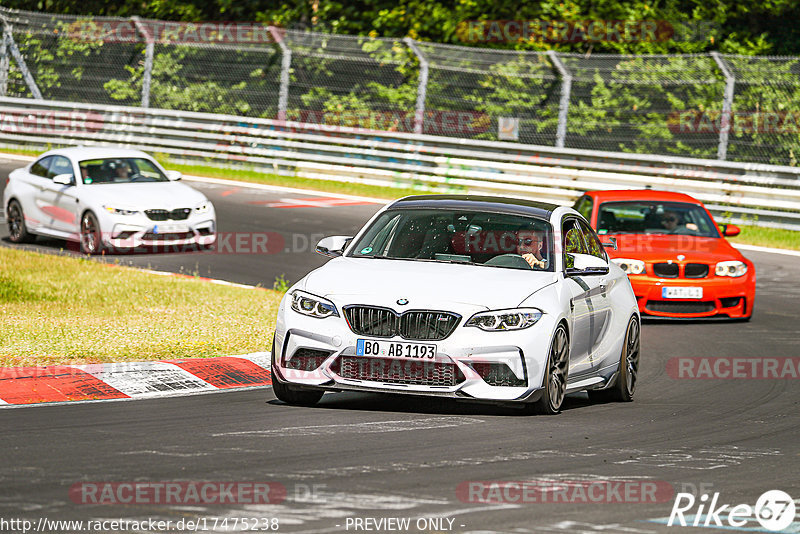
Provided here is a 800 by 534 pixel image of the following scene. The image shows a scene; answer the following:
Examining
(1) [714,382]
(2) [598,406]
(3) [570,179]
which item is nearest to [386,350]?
(2) [598,406]

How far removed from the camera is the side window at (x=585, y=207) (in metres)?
17.1

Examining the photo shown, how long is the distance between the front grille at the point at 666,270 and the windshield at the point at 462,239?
5449 mm

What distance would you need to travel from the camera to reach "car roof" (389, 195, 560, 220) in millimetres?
10461

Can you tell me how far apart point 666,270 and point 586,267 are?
5799 mm

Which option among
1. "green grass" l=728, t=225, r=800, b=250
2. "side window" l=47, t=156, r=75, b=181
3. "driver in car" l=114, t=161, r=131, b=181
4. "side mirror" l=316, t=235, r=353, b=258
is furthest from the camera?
"green grass" l=728, t=225, r=800, b=250

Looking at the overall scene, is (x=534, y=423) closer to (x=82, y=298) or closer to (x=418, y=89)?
(x=82, y=298)

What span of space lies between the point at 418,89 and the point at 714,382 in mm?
17844

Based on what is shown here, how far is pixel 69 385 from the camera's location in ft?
32.8

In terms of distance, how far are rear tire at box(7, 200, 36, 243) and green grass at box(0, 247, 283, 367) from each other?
1.89 m

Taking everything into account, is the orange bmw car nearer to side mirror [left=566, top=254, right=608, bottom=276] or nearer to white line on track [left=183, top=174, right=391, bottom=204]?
side mirror [left=566, top=254, right=608, bottom=276]

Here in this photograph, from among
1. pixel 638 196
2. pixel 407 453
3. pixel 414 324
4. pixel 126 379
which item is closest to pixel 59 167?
pixel 638 196

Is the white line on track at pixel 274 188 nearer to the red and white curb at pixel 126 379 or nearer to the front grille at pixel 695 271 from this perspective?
the front grille at pixel 695 271

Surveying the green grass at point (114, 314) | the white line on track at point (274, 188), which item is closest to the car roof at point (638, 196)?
the green grass at point (114, 314)

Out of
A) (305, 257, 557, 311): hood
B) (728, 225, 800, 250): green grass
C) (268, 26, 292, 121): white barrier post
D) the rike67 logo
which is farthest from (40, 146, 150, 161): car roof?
the rike67 logo
